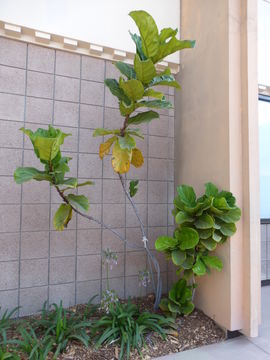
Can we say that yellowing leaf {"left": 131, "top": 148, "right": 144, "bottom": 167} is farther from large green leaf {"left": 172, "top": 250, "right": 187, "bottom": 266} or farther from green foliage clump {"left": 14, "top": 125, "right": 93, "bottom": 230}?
large green leaf {"left": 172, "top": 250, "right": 187, "bottom": 266}

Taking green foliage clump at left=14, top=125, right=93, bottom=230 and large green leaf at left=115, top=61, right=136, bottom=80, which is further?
large green leaf at left=115, top=61, right=136, bottom=80

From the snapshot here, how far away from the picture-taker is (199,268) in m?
1.93

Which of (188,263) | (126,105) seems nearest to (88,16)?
(126,105)

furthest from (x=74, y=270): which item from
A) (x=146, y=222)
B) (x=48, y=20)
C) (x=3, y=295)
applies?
(x=48, y=20)

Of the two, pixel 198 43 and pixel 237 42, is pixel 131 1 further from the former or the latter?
pixel 237 42

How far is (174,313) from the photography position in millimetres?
2082

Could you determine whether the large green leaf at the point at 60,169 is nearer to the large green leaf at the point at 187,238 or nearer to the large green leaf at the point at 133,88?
the large green leaf at the point at 133,88

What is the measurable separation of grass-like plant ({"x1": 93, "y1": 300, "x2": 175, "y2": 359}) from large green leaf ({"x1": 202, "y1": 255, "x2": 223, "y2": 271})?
51cm

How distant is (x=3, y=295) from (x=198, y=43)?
2.75 m

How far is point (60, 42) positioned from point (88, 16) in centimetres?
36

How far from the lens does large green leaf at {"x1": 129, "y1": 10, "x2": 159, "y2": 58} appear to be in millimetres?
1594

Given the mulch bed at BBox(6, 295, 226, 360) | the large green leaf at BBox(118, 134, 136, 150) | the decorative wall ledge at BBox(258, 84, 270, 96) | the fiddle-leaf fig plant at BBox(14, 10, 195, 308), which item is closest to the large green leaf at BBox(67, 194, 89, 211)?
the fiddle-leaf fig plant at BBox(14, 10, 195, 308)

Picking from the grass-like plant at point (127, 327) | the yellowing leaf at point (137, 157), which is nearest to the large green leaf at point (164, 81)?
the yellowing leaf at point (137, 157)

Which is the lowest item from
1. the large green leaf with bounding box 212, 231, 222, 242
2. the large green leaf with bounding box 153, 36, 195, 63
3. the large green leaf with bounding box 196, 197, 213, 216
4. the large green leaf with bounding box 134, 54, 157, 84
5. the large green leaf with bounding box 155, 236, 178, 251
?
the large green leaf with bounding box 155, 236, 178, 251
